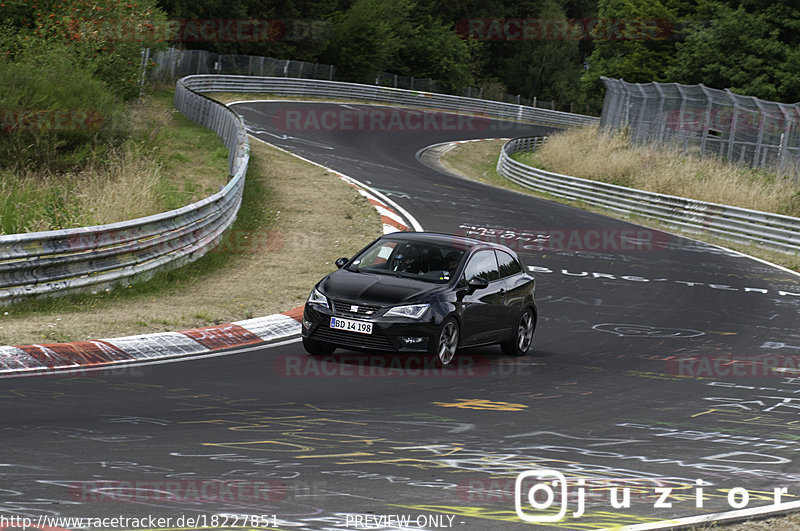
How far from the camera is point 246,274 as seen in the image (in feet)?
56.2

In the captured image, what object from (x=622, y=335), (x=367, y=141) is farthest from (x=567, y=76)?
(x=622, y=335)

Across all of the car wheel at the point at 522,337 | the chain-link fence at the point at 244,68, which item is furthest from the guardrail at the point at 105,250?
the chain-link fence at the point at 244,68

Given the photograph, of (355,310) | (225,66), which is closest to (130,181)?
(355,310)

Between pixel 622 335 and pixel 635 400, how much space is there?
4.60 metres

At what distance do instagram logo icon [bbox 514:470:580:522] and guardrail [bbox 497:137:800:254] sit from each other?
21.1 metres

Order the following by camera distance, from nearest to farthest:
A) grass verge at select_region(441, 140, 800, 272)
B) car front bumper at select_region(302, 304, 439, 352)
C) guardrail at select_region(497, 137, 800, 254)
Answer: car front bumper at select_region(302, 304, 439, 352), grass verge at select_region(441, 140, 800, 272), guardrail at select_region(497, 137, 800, 254)

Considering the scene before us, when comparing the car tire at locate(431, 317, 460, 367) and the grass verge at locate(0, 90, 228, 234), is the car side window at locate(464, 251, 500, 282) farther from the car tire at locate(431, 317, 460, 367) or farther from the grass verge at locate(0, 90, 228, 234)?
the grass verge at locate(0, 90, 228, 234)

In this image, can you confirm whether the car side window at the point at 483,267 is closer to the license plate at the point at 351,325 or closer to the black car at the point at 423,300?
the black car at the point at 423,300

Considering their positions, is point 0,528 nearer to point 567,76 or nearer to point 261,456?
point 261,456

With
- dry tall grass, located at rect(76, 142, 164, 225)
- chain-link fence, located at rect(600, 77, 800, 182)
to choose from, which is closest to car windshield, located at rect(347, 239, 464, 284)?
dry tall grass, located at rect(76, 142, 164, 225)

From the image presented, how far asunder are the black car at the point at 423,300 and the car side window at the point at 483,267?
1cm

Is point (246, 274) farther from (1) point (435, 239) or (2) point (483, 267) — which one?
(2) point (483, 267)

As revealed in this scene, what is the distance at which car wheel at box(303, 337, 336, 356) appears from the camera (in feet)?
38.0

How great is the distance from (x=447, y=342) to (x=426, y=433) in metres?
3.45
